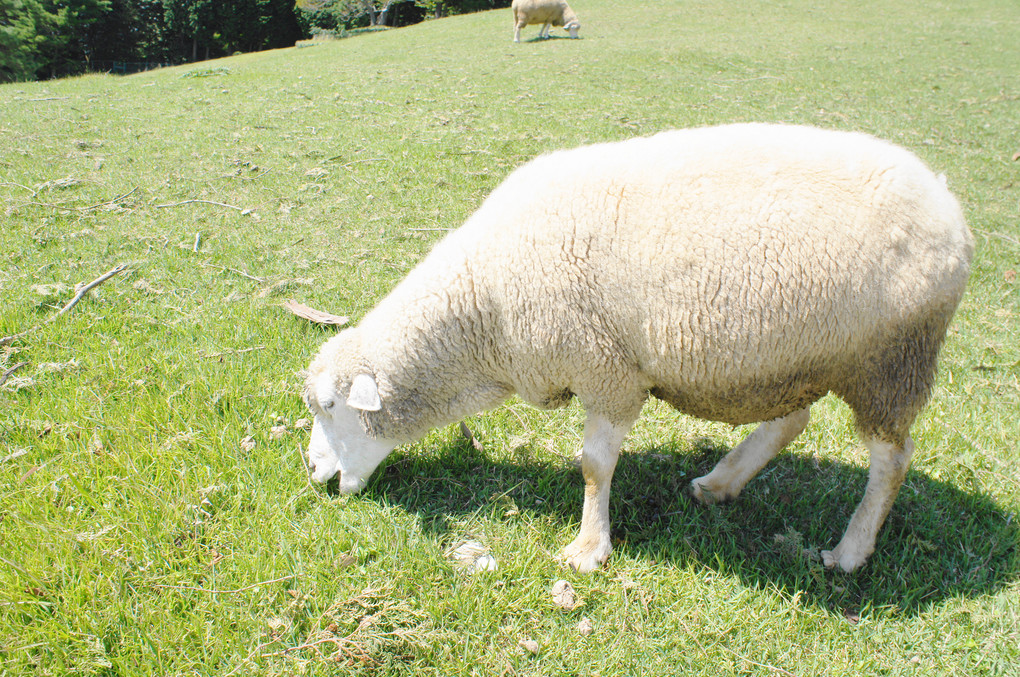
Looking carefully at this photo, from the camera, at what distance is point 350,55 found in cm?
1833

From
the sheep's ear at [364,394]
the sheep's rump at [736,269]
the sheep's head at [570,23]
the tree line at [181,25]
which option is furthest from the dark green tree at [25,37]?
the sheep's rump at [736,269]

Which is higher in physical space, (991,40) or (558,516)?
(991,40)

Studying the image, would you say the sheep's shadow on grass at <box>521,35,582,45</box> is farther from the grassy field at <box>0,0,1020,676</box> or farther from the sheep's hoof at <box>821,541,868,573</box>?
the sheep's hoof at <box>821,541,868,573</box>

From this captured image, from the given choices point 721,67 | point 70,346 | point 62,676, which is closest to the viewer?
point 62,676

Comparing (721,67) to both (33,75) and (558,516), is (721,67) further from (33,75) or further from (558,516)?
(33,75)

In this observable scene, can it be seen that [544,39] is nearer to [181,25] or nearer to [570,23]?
[570,23]

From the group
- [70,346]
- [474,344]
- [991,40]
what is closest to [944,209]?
[474,344]

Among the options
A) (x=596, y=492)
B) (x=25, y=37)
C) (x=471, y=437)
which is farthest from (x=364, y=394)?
(x=25, y=37)

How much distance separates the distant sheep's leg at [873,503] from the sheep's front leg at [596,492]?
1.05 meters

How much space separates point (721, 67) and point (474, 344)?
14.6 meters

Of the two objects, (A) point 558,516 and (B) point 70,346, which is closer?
(A) point 558,516

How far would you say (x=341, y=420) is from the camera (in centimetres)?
311

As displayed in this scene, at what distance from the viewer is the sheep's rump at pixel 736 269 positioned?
2.33 m

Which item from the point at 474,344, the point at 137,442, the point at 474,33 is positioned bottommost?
the point at 137,442
